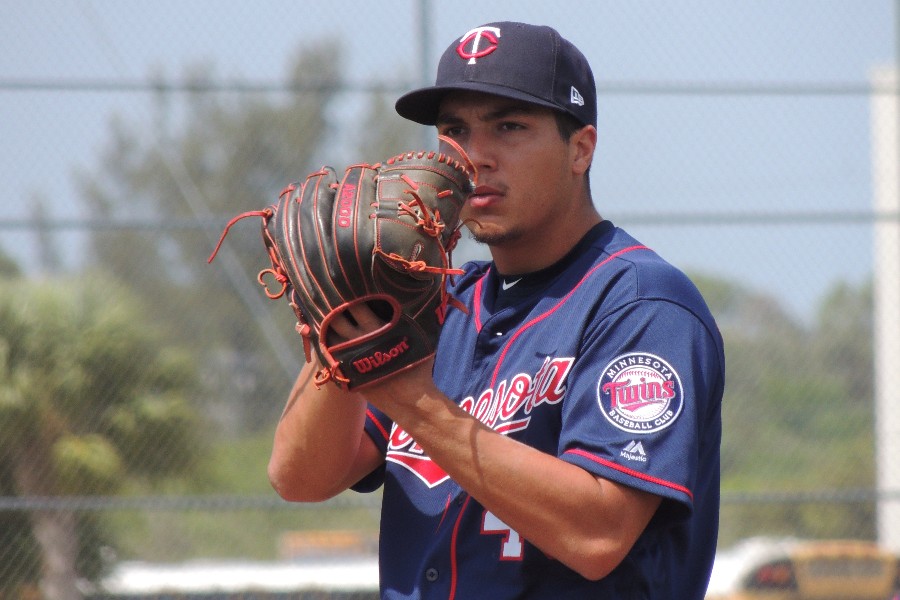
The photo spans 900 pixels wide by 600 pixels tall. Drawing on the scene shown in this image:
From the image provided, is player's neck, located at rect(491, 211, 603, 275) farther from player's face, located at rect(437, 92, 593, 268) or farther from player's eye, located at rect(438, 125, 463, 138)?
player's eye, located at rect(438, 125, 463, 138)

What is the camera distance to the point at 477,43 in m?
2.08

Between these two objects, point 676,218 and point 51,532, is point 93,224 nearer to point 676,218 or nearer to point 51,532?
point 51,532

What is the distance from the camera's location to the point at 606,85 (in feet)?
21.5

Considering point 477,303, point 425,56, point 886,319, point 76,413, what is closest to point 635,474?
point 477,303

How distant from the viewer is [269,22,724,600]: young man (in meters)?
1.68

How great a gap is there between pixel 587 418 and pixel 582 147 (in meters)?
0.67

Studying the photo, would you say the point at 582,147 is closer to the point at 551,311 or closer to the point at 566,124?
the point at 566,124

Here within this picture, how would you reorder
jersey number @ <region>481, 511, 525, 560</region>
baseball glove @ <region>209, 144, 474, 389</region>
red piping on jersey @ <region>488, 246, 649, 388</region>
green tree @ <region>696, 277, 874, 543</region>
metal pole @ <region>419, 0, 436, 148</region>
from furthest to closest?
green tree @ <region>696, 277, 874, 543</region>
metal pole @ <region>419, 0, 436, 148</region>
red piping on jersey @ <region>488, 246, 649, 388</region>
jersey number @ <region>481, 511, 525, 560</region>
baseball glove @ <region>209, 144, 474, 389</region>

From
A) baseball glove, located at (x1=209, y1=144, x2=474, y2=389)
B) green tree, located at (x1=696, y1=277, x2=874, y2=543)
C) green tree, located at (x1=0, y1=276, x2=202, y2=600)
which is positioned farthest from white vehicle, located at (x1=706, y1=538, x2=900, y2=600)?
baseball glove, located at (x1=209, y1=144, x2=474, y2=389)

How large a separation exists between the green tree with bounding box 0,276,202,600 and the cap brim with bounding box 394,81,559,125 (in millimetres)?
4060

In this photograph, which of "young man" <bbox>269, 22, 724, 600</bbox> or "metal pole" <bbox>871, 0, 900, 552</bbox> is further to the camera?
"metal pole" <bbox>871, 0, 900, 552</bbox>

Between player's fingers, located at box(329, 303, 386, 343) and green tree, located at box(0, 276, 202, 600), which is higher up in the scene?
player's fingers, located at box(329, 303, 386, 343)

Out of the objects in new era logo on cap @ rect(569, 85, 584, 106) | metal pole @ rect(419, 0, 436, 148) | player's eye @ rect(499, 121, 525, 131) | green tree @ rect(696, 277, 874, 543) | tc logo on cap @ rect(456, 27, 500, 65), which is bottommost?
green tree @ rect(696, 277, 874, 543)

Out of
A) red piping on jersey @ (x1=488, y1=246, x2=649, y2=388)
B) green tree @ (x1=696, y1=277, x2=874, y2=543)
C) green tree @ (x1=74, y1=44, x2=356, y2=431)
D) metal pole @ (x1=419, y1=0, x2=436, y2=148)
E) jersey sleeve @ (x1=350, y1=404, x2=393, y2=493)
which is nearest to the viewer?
red piping on jersey @ (x1=488, y1=246, x2=649, y2=388)
